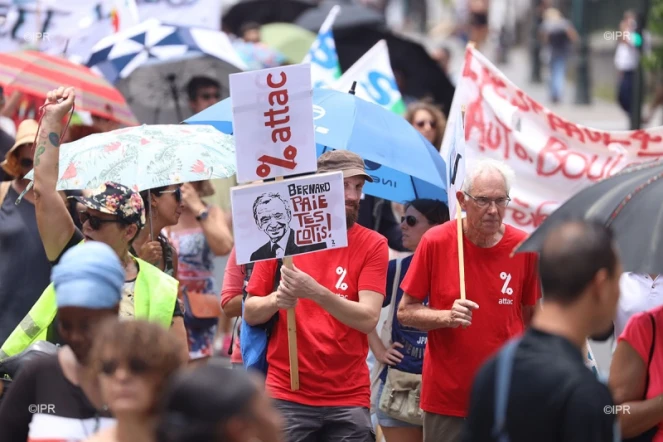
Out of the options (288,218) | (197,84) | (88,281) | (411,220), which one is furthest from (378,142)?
(197,84)

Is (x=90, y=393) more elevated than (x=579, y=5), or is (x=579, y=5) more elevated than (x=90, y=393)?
(x=579, y=5)

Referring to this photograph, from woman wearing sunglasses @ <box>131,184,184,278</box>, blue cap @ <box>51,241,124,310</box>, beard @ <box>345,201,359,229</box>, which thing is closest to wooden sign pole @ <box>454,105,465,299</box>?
beard @ <box>345,201,359,229</box>

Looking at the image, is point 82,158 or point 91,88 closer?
point 82,158

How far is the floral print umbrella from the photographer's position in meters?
6.45

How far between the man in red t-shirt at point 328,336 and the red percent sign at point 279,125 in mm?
444

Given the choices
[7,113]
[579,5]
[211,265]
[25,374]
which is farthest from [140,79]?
[579,5]

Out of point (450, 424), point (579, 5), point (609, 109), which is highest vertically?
point (579, 5)

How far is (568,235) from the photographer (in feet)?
12.0

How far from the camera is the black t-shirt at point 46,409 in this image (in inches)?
158

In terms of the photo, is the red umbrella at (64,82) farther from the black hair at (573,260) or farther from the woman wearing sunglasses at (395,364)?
the black hair at (573,260)

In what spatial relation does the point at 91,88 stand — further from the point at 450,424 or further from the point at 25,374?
the point at 25,374

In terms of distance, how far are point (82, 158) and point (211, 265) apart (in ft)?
5.95

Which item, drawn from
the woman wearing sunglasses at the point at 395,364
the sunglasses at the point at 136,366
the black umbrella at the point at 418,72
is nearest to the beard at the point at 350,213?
the woman wearing sunglasses at the point at 395,364

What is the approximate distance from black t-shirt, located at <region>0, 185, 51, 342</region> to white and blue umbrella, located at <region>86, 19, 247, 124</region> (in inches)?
160
